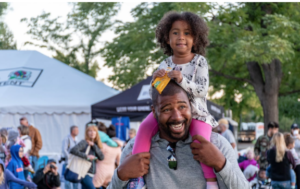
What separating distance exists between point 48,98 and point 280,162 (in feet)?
31.6

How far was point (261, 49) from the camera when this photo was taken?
1565cm

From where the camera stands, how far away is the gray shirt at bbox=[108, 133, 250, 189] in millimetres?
2645

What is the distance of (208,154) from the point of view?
262 centimetres

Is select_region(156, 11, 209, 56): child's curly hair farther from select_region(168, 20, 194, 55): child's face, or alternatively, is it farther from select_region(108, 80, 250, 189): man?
select_region(108, 80, 250, 189): man

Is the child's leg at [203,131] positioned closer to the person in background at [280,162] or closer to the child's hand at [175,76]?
the child's hand at [175,76]

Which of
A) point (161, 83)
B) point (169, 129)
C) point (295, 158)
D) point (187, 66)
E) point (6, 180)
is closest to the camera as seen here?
point (169, 129)

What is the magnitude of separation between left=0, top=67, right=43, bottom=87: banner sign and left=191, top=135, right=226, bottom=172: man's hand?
50.1ft

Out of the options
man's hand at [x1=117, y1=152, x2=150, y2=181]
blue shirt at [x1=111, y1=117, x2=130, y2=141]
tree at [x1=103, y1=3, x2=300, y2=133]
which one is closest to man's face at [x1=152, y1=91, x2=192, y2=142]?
man's hand at [x1=117, y1=152, x2=150, y2=181]

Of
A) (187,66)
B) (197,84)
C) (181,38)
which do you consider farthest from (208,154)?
(181,38)

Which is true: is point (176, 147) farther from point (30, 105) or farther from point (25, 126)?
point (30, 105)

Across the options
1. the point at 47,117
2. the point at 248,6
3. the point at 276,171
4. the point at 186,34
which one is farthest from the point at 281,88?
the point at 186,34

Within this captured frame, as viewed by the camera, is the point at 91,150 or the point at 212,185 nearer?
the point at 212,185

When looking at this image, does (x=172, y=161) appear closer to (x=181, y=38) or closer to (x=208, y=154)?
(x=208, y=154)

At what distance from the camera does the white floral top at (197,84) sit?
304 centimetres
